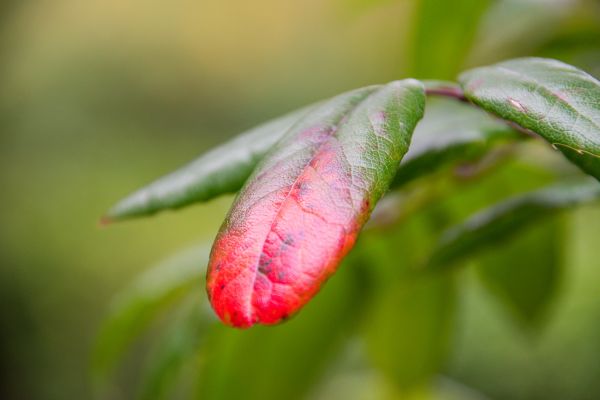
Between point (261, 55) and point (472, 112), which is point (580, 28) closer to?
point (472, 112)

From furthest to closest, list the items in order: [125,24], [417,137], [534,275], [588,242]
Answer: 1. [125,24]
2. [588,242]
3. [534,275]
4. [417,137]

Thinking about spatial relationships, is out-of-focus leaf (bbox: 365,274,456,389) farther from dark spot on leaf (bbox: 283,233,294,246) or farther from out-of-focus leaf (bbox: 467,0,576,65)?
dark spot on leaf (bbox: 283,233,294,246)

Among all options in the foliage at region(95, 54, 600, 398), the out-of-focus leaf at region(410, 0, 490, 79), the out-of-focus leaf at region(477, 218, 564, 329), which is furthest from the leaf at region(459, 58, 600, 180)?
the out-of-focus leaf at region(477, 218, 564, 329)

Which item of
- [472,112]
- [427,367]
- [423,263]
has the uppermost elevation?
[472,112]

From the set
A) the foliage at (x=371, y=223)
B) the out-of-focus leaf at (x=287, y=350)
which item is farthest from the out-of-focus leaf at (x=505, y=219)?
the out-of-focus leaf at (x=287, y=350)

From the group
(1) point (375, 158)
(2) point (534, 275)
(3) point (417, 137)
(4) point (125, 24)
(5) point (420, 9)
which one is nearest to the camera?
(1) point (375, 158)

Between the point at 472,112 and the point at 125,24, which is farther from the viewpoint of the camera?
the point at 125,24

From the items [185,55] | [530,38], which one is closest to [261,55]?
[185,55]
